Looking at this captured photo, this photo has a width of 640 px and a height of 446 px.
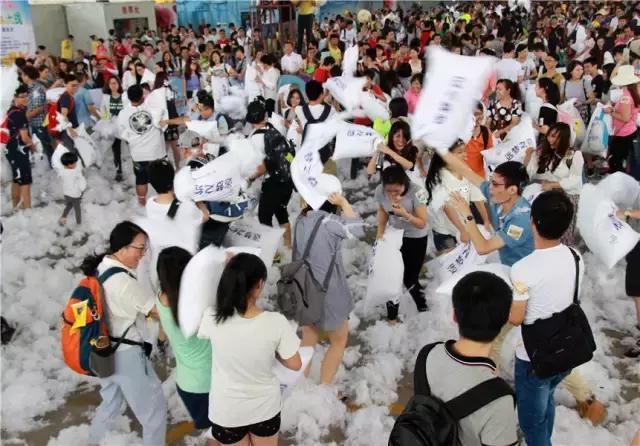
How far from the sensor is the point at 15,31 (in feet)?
44.4

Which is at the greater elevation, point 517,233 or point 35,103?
point 35,103

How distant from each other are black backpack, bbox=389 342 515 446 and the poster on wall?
14.1m

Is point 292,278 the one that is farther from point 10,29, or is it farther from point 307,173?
point 10,29

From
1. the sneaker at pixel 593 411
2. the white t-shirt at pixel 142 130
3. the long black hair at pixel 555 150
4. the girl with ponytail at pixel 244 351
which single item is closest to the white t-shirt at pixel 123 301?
the girl with ponytail at pixel 244 351

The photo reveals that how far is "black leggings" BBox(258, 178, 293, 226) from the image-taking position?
515 centimetres

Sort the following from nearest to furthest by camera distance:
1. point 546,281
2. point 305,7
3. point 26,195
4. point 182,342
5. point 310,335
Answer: point 546,281 → point 182,342 → point 310,335 → point 26,195 → point 305,7

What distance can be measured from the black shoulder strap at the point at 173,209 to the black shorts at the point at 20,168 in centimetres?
380

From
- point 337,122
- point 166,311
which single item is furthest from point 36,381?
point 337,122

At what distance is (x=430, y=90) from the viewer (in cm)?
266

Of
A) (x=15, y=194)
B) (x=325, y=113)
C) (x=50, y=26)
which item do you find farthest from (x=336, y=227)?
(x=50, y=26)

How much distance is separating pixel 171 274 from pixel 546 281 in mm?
1744

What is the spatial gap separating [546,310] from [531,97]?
473 cm

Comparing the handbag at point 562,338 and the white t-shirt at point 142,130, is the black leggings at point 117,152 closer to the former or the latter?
the white t-shirt at point 142,130

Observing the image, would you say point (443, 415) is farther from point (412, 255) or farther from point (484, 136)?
point (484, 136)
